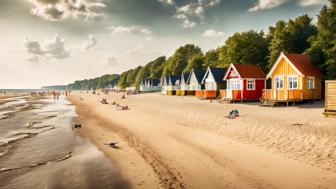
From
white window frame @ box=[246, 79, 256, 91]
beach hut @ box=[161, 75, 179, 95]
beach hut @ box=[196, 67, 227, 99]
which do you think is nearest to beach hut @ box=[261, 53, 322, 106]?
white window frame @ box=[246, 79, 256, 91]

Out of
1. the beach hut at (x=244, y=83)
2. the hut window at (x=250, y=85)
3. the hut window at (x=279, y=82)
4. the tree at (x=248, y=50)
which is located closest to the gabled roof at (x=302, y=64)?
the hut window at (x=279, y=82)

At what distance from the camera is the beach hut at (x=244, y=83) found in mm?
38375

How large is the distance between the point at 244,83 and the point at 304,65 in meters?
7.90

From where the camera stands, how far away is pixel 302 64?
109 ft

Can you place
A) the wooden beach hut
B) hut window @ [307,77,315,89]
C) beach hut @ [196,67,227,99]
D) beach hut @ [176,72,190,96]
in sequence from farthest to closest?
beach hut @ [176,72,190,96], beach hut @ [196,67,227,99], hut window @ [307,77,315,89], the wooden beach hut

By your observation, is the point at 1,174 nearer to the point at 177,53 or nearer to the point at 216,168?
the point at 216,168

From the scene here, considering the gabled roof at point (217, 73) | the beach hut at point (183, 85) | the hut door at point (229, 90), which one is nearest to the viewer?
the hut door at point (229, 90)

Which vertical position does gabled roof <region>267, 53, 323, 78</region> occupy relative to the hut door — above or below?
above

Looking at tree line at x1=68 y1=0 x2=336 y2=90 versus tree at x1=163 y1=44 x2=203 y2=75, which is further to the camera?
tree at x1=163 y1=44 x2=203 y2=75

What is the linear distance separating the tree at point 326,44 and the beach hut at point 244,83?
24.2 ft

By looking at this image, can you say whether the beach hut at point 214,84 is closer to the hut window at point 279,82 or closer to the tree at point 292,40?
the tree at point 292,40

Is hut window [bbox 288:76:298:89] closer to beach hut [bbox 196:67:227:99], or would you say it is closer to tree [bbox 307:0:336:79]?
tree [bbox 307:0:336:79]

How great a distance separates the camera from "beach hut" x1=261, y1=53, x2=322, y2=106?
3158cm

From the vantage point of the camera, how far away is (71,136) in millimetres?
19188
